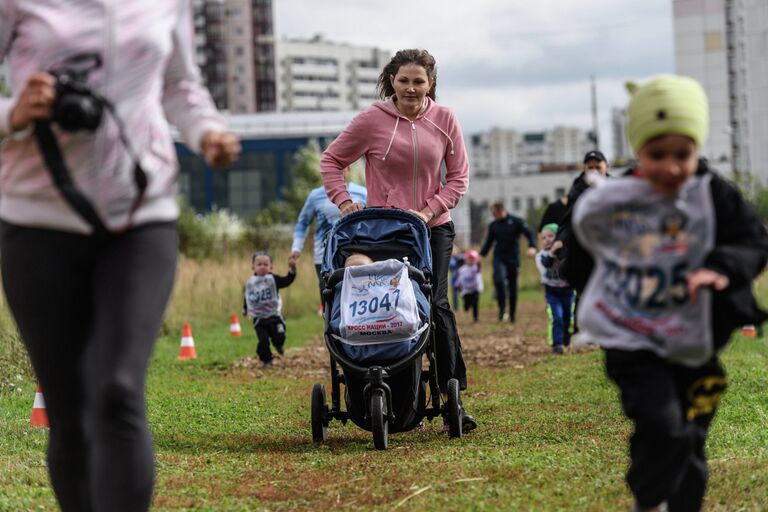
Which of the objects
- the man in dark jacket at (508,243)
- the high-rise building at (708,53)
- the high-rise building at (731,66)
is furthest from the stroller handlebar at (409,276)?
the high-rise building at (708,53)

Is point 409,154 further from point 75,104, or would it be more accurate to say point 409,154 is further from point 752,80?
point 752,80

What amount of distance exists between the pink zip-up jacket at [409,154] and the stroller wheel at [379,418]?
1389 mm

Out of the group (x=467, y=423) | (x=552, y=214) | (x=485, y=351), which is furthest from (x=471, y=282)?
(x=467, y=423)

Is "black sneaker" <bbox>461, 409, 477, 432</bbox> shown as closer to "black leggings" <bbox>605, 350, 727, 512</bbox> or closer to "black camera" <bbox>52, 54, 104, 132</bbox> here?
"black leggings" <bbox>605, 350, 727, 512</bbox>

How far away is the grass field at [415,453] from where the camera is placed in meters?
6.22

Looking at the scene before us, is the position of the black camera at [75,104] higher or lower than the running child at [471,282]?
higher

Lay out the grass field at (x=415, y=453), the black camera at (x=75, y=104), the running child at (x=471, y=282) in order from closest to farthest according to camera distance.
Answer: the black camera at (x=75, y=104) → the grass field at (x=415, y=453) → the running child at (x=471, y=282)

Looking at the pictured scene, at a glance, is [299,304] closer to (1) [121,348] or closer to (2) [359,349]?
(2) [359,349]

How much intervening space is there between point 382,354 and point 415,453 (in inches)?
23.8

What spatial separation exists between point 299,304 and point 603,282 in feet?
79.3

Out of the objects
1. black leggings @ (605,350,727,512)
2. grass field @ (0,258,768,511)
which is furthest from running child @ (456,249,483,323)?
black leggings @ (605,350,727,512)

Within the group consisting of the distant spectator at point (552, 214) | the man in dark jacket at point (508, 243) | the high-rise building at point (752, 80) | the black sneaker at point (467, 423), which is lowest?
the black sneaker at point (467, 423)

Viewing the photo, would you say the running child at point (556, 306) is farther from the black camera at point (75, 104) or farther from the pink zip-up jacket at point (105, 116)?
the black camera at point (75, 104)

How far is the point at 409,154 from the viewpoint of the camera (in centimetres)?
877
